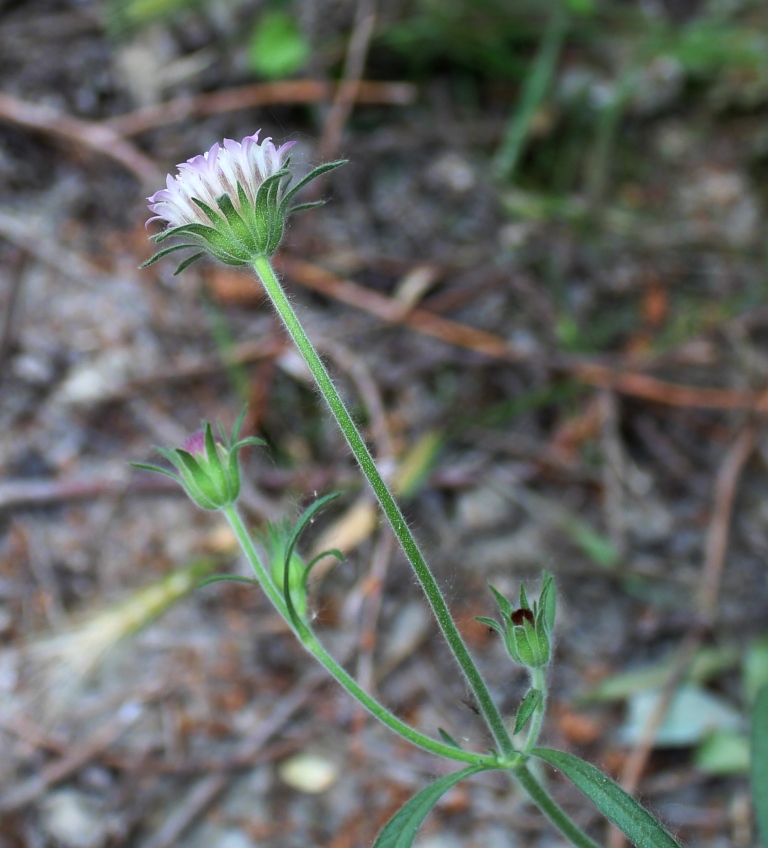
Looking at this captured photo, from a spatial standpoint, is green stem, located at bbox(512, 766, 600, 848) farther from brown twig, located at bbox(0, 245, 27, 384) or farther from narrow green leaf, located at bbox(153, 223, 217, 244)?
brown twig, located at bbox(0, 245, 27, 384)

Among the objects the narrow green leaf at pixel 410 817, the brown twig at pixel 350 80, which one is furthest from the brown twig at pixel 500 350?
the narrow green leaf at pixel 410 817

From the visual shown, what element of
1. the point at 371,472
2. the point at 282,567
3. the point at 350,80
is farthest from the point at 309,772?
the point at 350,80

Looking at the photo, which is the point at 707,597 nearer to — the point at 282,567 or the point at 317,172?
the point at 282,567

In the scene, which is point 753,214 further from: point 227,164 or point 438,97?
point 227,164

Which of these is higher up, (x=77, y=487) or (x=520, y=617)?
(x=77, y=487)

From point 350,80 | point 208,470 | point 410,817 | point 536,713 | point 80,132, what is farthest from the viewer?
point 350,80

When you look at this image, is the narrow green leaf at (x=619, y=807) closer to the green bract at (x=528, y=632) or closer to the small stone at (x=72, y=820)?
the green bract at (x=528, y=632)
